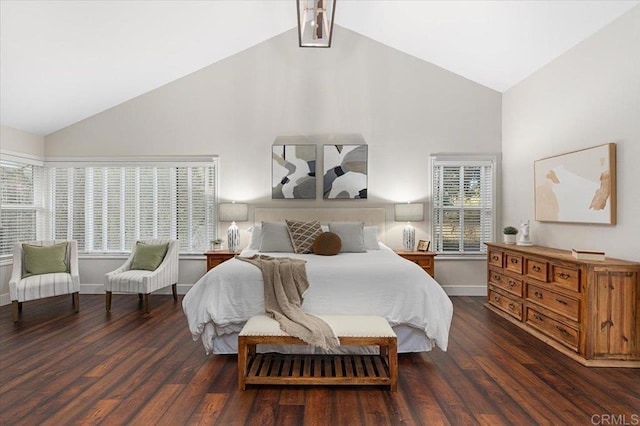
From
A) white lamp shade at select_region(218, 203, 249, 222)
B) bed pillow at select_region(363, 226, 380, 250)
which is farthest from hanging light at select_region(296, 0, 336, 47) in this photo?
white lamp shade at select_region(218, 203, 249, 222)

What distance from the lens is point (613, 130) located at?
3.45 metres

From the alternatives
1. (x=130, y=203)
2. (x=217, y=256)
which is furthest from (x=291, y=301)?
(x=130, y=203)

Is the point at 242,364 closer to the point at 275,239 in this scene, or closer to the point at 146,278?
the point at 275,239

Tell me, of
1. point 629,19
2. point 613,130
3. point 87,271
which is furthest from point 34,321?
point 629,19

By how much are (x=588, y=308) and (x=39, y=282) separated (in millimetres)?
5766

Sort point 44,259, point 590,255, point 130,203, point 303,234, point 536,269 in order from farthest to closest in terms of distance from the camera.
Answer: point 130,203, point 44,259, point 303,234, point 536,269, point 590,255

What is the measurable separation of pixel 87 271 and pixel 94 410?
3.98 m

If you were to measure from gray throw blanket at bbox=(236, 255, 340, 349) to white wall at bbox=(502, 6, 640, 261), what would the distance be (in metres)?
2.79

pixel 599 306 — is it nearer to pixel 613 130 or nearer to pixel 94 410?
pixel 613 130

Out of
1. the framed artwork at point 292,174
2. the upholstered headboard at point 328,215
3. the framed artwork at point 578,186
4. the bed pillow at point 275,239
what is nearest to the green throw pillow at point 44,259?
the upholstered headboard at point 328,215

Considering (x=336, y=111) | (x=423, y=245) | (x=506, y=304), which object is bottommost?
(x=506, y=304)

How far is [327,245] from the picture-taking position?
4.15 metres

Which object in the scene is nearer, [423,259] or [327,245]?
[327,245]

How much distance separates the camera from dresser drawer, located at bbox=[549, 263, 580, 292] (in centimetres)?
324
